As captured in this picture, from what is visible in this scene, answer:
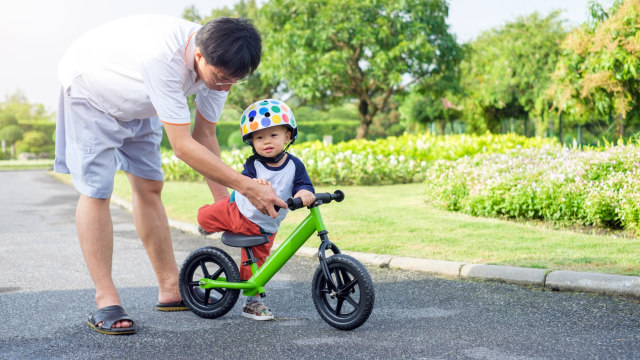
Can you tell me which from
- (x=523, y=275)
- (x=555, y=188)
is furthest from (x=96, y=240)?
(x=555, y=188)

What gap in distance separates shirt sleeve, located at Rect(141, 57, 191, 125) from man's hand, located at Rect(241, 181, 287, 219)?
442 mm

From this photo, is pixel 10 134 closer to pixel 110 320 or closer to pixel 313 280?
pixel 110 320

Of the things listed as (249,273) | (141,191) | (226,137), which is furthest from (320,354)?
(226,137)

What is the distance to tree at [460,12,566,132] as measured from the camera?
2609cm

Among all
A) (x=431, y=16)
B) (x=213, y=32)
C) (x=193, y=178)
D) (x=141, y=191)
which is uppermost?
(x=431, y=16)

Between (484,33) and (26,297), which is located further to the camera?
(484,33)

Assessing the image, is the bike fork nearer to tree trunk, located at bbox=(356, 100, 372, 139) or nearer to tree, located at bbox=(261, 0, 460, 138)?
tree, located at bbox=(261, 0, 460, 138)

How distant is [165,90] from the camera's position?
305cm

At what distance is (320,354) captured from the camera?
3016 mm

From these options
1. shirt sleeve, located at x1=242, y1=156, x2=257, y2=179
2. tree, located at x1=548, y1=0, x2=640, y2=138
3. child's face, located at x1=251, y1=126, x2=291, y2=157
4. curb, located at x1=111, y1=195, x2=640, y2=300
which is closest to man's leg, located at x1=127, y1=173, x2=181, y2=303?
shirt sleeve, located at x1=242, y1=156, x2=257, y2=179

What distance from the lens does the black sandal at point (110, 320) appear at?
333 cm

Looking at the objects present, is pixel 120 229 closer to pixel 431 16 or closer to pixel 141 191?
pixel 141 191

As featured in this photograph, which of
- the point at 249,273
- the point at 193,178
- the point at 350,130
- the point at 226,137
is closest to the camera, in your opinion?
the point at 249,273

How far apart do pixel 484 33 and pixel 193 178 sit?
94.7 feet
